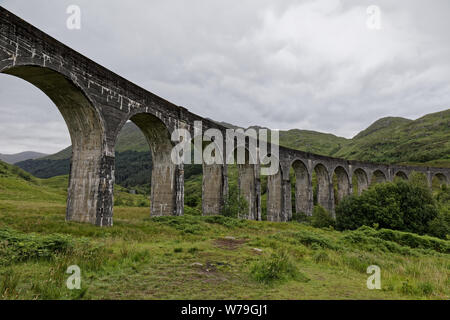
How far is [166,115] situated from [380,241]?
15803 millimetres

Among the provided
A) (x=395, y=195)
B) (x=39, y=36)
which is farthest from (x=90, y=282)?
(x=395, y=195)

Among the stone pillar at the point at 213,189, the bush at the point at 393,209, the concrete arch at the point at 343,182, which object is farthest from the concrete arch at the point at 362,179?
the stone pillar at the point at 213,189

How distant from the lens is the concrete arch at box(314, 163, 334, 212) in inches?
1437

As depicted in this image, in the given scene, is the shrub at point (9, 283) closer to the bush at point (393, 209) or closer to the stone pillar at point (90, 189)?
the stone pillar at point (90, 189)

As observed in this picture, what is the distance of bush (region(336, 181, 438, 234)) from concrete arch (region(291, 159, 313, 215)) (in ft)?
27.7

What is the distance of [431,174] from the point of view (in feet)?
172

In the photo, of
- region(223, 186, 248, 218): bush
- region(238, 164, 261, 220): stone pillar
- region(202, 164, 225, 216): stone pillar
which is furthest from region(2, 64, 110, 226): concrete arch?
region(238, 164, 261, 220): stone pillar

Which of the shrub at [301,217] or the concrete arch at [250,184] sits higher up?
the concrete arch at [250,184]

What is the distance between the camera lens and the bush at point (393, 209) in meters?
22.5

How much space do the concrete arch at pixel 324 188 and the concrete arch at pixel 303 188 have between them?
3301 millimetres

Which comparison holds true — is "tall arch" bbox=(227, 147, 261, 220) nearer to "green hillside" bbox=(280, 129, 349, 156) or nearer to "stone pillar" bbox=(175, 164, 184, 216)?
"stone pillar" bbox=(175, 164, 184, 216)

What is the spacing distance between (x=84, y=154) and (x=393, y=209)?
2427cm

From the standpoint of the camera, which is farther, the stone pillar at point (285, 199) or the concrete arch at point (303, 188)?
the concrete arch at point (303, 188)

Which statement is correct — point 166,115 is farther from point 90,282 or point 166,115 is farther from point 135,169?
point 135,169
